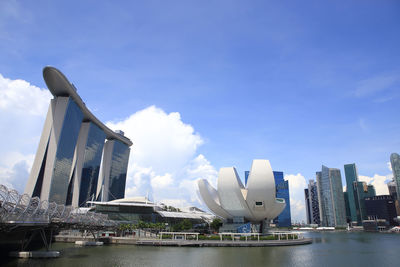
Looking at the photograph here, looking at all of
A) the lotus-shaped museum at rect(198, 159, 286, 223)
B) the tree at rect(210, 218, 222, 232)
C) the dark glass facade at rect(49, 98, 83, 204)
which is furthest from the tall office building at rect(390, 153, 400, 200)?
the dark glass facade at rect(49, 98, 83, 204)

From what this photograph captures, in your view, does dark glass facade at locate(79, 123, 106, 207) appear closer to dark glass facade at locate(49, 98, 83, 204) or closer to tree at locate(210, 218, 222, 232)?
dark glass facade at locate(49, 98, 83, 204)

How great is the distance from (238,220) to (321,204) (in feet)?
409

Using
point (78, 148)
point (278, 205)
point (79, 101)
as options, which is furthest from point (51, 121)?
point (278, 205)

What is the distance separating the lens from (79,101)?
6831 cm

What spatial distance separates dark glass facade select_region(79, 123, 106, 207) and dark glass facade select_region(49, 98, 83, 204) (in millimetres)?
16623

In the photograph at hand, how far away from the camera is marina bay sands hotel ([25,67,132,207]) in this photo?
58531 millimetres

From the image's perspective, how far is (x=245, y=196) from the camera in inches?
1767

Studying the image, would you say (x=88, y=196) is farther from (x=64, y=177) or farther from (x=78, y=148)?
(x=64, y=177)

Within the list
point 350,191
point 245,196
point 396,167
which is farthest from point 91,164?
point 350,191

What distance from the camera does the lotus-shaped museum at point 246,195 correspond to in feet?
136

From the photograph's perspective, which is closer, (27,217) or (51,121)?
(27,217)

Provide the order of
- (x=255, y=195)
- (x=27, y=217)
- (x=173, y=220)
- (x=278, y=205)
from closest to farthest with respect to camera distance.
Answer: (x=27, y=217)
(x=255, y=195)
(x=278, y=205)
(x=173, y=220)

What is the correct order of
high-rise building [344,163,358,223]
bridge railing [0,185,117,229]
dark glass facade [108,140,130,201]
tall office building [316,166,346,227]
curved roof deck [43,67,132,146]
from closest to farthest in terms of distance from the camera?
bridge railing [0,185,117,229] < curved roof deck [43,67,132,146] < dark glass facade [108,140,130,201] < tall office building [316,166,346,227] < high-rise building [344,163,358,223]

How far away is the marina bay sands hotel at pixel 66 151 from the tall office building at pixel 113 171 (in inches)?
86.7
